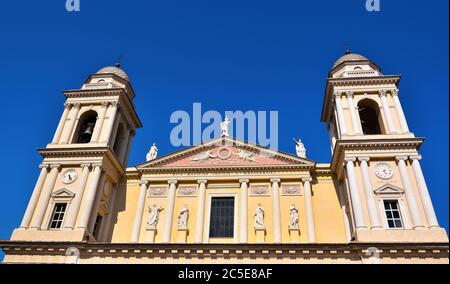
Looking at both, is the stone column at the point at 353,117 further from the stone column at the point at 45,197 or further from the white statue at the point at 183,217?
the stone column at the point at 45,197

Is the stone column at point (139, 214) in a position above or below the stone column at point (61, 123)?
below

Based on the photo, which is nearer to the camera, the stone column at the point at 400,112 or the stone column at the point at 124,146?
the stone column at the point at 400,112

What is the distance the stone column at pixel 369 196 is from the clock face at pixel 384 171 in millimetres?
→ 605

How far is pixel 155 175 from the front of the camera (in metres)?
21.9

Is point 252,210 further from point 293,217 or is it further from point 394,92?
point 394,92

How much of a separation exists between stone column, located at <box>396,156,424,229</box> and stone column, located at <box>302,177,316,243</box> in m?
4.70

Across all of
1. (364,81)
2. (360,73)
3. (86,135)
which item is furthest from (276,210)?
(86,135)

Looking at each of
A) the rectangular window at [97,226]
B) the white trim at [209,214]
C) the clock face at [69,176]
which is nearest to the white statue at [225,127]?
the white trim at [209,214]

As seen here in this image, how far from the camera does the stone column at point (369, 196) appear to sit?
17.0 m

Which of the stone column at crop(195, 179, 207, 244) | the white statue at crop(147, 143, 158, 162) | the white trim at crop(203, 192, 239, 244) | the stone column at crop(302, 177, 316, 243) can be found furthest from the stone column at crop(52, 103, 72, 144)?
the stone column at crop(302, 177, 316, 243)

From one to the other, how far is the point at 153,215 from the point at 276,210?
6784mm
